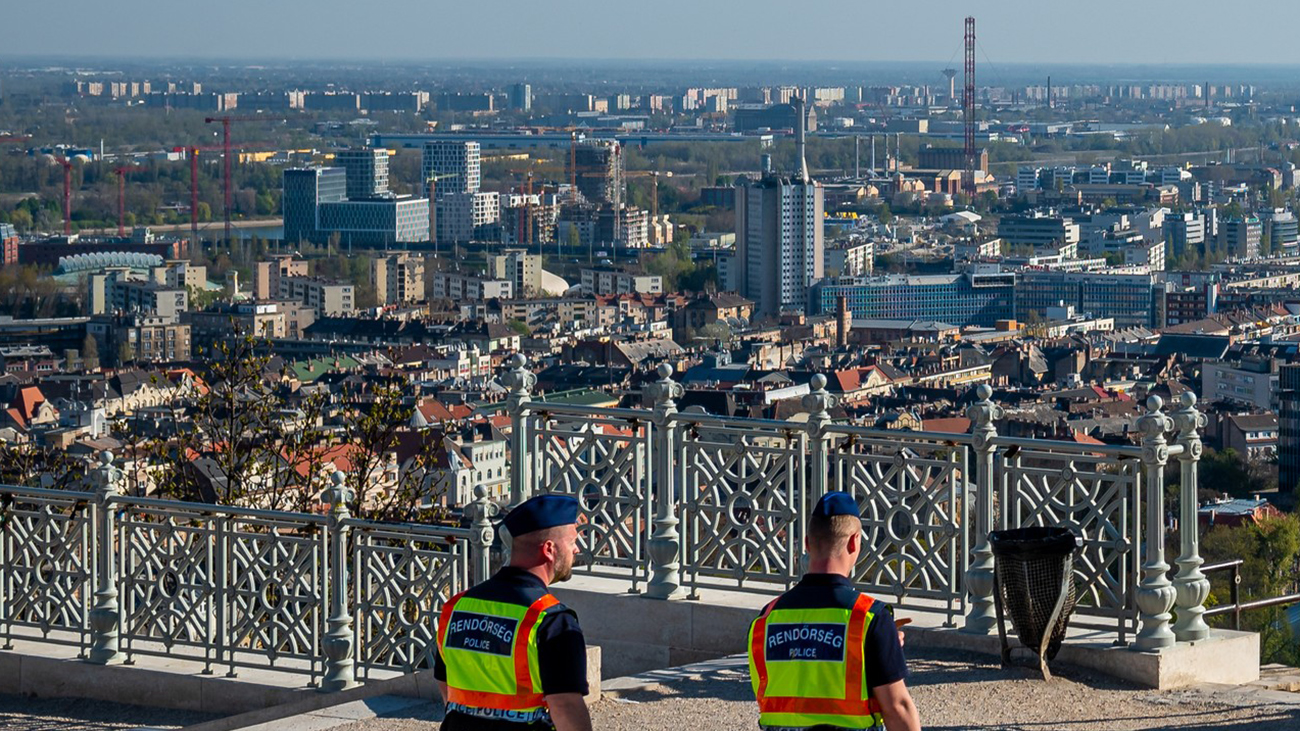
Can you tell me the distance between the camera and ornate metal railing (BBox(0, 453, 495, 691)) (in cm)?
497

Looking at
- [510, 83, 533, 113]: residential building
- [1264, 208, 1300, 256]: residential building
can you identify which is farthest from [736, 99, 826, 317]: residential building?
[510, 83, 533, 113]: residential building

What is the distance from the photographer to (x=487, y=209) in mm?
94688

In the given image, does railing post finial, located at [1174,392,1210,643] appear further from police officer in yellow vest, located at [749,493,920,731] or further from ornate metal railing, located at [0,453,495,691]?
police officer in yellow vest, located at [749,493,920,731]

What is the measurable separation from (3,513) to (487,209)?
89.5m

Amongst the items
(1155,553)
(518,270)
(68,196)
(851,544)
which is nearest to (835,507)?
(851,544)

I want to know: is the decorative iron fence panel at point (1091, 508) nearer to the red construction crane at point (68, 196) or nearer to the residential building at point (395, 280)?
the residential building at point (395, 280)

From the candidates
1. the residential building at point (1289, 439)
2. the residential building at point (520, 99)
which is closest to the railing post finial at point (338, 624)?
the residential building at point (1289, 439)

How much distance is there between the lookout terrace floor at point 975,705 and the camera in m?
4.49

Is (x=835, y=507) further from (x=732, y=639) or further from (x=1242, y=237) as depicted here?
(x=1242, y=237)

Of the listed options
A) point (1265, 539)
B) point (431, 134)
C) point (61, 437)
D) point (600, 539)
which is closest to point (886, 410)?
point (61, 437)

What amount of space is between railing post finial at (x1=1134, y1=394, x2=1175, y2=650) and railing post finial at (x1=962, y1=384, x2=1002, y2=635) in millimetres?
314

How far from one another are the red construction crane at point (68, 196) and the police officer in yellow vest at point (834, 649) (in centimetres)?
8208

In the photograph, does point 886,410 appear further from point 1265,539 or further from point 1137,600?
point 1137,600

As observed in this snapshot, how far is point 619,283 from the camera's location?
65312mm
